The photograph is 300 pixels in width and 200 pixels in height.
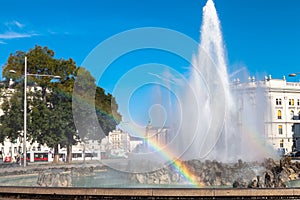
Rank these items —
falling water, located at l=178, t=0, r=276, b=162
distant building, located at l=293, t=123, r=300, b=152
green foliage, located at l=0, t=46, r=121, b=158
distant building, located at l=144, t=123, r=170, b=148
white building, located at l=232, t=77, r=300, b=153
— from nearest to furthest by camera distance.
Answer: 1. falling water, located at l=178, t=0, r=276, b=162
2. distant building, located at l=144, t=123, r=170, b=148
3. green foliage, located at l=0, t=46, r=121, b=158
4. white building, located at l=232, t=77, r=300, b=153
5. distant building, located at l=293, t=123, r=300, b=152

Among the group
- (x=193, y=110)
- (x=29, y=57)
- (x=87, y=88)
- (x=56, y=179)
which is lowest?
(x=56, y=179)

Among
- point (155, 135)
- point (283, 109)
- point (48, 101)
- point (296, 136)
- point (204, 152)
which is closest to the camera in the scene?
point (204, 152)

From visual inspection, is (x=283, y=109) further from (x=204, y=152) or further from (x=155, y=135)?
(x=204, y=152)

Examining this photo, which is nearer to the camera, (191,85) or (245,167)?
(245,167)

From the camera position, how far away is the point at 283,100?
10969 cm

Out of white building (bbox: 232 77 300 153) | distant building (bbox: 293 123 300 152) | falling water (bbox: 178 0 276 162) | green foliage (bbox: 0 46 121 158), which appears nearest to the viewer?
falling water (bbox: 178 0 276 162)

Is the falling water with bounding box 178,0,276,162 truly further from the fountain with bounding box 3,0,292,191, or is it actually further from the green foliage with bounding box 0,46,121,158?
the green foliage with bounding box 0,46,121,158

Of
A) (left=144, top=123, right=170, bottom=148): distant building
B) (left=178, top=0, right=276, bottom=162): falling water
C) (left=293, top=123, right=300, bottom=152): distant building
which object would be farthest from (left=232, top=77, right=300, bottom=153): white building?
(left=178, top=0, right=276, bottom=162): falling water

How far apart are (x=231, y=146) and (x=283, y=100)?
8376cm

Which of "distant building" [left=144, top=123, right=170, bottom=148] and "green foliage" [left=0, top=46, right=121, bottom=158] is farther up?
"green foliage" [left=0, top=46, right=121, bottom=158]

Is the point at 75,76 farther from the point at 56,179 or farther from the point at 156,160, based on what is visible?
the point at 56,179

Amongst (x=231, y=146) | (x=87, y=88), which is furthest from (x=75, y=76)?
(x=231, y=146)

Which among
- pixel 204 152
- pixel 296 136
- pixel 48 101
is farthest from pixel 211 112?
pixel 296 136

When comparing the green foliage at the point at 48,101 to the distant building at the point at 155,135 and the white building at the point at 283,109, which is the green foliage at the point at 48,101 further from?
the white building at the point at 283,109
